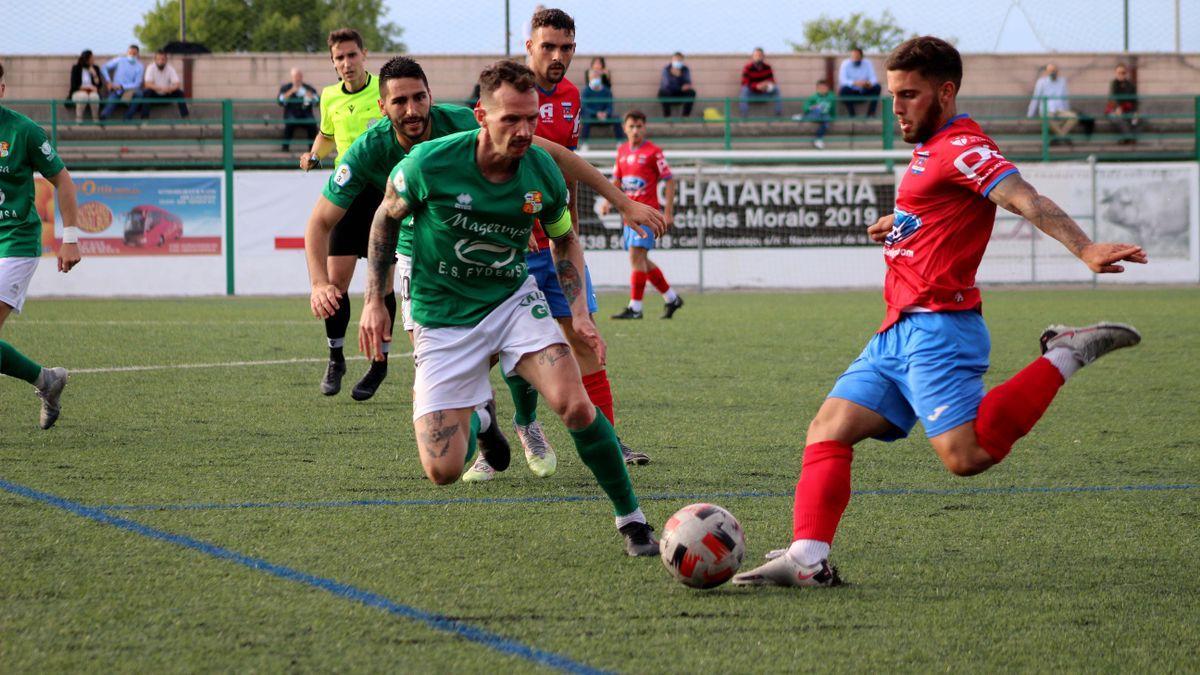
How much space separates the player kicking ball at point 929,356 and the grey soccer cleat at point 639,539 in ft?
1.57

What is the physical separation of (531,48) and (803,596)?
332cm

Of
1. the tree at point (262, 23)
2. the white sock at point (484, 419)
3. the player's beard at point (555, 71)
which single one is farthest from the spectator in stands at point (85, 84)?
the white sock at point (484, 419)

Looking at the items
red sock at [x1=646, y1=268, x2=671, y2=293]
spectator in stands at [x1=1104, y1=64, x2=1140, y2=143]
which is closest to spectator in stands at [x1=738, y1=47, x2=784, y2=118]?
spectator in stands at [x1=1104, y1=64, x2=1140, y2=143]

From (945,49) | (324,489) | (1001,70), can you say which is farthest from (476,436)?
(1001,70)

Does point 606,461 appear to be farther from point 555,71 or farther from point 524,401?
point 555,71

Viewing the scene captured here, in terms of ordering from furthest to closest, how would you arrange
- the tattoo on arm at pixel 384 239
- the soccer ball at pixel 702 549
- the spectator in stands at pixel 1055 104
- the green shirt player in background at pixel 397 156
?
the spectator in stands at pixel 1055 104
the green shirt player in background at pixel 397 156
the tattoo on arm at pixel 384 239
the soccer ball at pixel 702 549

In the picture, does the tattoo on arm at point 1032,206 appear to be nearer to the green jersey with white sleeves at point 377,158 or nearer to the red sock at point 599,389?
the green jersey with white sleeves at point 377,158

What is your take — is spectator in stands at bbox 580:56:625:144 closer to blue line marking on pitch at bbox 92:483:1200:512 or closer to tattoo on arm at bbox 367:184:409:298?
blue line marking on pitch at bbox 92:483:1200:512

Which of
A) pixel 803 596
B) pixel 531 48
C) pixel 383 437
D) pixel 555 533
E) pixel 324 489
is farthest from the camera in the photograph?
pixel 383 437

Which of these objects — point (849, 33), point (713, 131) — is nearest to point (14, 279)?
point (713, 131)

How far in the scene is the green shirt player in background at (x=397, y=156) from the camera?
217 inches

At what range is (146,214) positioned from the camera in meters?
20.3

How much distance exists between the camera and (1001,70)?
28.5m

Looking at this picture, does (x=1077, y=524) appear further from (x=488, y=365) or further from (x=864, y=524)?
(x=488, y=365)
